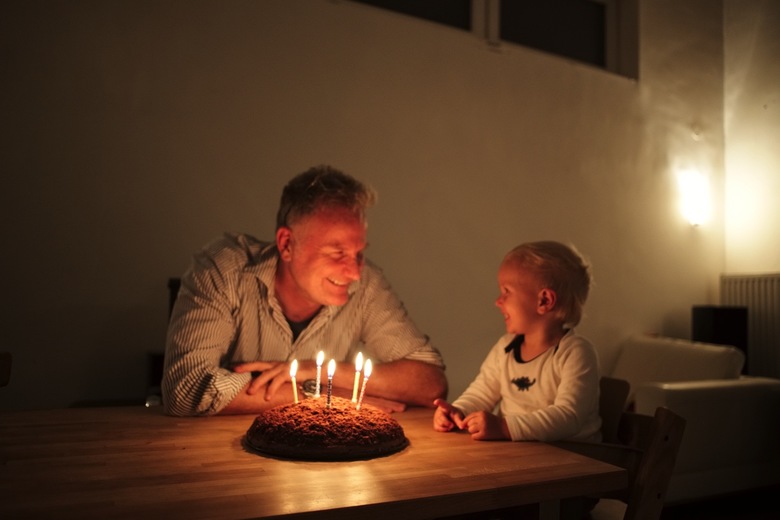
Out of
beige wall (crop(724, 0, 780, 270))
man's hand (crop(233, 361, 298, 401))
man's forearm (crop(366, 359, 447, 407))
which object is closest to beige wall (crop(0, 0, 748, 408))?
beige wall (crop(724, 0, 780, 270))

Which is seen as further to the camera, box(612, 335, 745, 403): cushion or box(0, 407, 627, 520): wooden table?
box(612, 335, 745, 403): cushion

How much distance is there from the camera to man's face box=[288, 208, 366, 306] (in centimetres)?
192

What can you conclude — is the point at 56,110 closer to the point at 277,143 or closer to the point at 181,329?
the point at 277,143

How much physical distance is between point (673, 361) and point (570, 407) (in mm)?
2777

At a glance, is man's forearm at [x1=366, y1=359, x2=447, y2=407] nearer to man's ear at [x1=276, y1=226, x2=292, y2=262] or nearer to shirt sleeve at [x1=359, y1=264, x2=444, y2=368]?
shirt sleeve at [x1=359, y1=264, x2=444, y2=368]

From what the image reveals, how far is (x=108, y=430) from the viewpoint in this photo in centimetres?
143

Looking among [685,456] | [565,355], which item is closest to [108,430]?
[565,355]

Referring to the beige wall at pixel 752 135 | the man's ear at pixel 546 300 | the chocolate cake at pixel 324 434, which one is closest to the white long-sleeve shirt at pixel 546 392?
the man's ear at pixel 546 300

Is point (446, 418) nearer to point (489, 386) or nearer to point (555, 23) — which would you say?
point (489, 386)

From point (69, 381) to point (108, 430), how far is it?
1883 mm

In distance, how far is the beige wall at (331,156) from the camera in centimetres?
302

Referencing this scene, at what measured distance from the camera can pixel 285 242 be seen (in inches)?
79.1

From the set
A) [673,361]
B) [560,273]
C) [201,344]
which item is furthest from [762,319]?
[201,344]

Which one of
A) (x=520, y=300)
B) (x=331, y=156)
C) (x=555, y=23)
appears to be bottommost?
(x=520, y=300)
